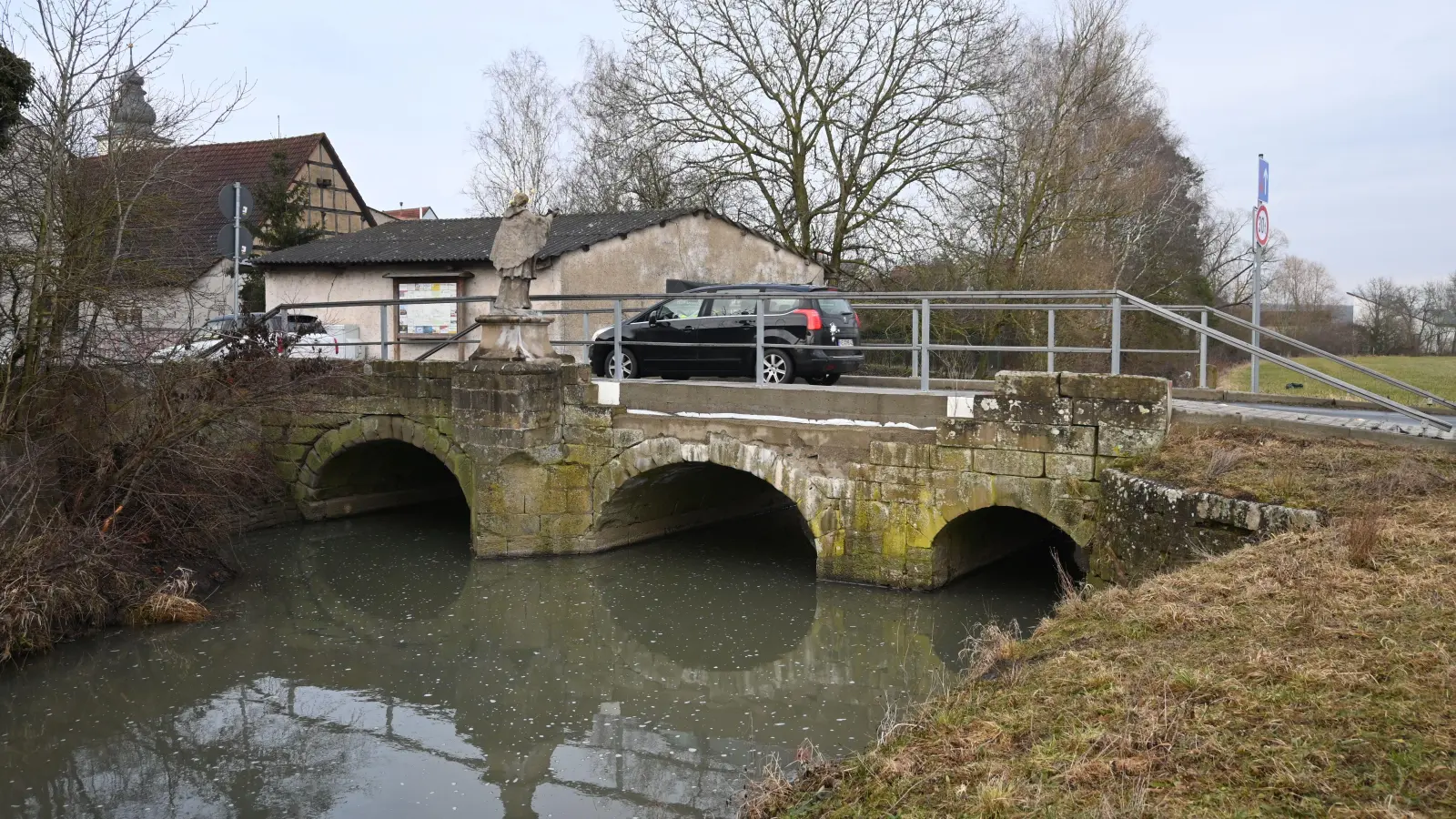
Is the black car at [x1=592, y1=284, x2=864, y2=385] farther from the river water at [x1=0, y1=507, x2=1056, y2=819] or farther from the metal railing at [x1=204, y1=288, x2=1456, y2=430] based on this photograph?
the river water at [x1=0, y1=507, x2=1056, y2=819]

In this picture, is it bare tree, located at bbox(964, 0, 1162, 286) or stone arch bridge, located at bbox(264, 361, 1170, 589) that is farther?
bare tree, located at bbox(964, 0, 1162, 286)

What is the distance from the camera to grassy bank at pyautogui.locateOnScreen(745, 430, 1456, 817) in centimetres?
388

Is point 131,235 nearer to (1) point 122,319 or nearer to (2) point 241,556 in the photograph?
(1) point 122,319

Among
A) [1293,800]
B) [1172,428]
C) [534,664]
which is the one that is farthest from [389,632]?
[1293,800]

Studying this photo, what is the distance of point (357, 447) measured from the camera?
16078mm

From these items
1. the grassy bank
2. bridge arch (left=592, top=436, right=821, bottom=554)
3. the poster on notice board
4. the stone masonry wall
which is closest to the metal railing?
bridge arch (left=592, top=436, right=821, bottom=554)

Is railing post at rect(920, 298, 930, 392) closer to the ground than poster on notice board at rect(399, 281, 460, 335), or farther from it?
closer to the ground

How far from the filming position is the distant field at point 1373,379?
14945mm

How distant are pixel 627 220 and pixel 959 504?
39.9 feet

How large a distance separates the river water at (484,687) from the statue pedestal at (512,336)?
2434 mm

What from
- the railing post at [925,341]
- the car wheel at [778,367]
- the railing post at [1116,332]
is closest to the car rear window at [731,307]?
the car wheel at [778,367]

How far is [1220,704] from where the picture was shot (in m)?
4.56

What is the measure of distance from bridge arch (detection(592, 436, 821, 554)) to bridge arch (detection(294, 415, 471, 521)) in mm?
1905

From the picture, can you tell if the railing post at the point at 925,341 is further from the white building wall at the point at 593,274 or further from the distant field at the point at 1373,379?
Answer: the white building wall at the point at 593,274
